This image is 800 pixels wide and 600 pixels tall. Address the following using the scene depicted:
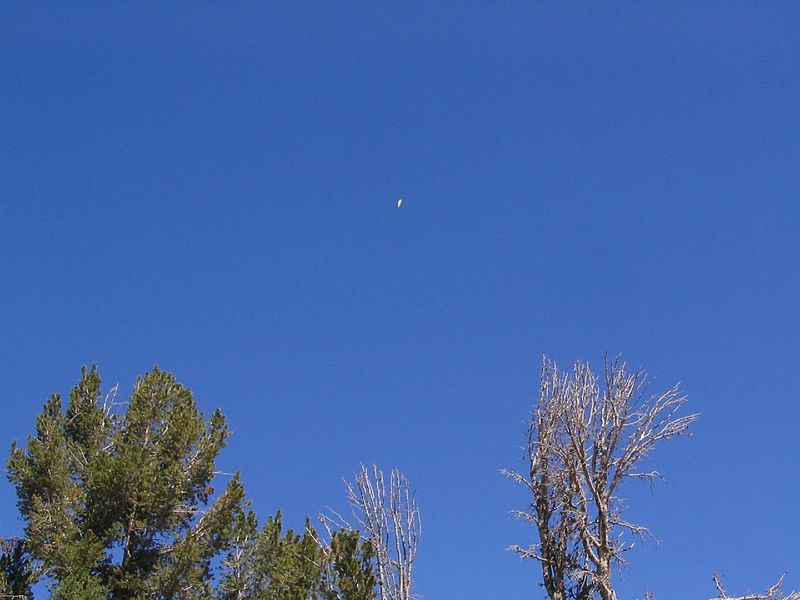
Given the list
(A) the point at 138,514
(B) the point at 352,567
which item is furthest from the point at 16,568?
(B) the point at 352,567

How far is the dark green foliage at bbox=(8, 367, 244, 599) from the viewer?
19109 millimetres

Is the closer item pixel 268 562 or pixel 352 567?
pixel 352 567

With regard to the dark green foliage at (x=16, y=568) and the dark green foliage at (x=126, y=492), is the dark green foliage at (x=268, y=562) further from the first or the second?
the dark green foliage at (x=16, y=568)

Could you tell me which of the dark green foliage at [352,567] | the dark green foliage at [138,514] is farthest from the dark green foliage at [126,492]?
the dark green foliage at [352,567]

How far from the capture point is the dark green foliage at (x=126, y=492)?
19109mm

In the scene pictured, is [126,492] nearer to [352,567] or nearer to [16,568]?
[16,568]

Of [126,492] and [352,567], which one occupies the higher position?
[126,492]

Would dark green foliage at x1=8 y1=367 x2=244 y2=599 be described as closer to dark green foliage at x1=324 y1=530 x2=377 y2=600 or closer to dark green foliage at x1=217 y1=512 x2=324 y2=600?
dark green foliage at x1=217 y1=512 x2=324 y2=600

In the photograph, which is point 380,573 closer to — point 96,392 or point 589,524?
point 589,524

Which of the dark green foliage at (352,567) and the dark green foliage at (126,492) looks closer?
the dark green foliage at (352,567)

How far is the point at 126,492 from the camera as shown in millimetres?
19812

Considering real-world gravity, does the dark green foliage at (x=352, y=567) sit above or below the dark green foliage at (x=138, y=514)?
below

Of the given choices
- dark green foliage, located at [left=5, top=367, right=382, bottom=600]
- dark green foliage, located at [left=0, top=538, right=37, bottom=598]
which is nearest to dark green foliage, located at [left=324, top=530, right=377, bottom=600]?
dark green foliage, located at [left=5, top=367, right=382, bottom=600]

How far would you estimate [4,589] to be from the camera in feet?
61.3
